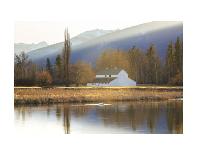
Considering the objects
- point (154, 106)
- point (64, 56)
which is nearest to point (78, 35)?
point (64, 56)

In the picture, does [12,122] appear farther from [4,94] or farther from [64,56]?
[64,56]

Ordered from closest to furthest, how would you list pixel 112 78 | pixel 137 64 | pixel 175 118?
pixel 175 118 < pixel 112 78 < pixel 137 64

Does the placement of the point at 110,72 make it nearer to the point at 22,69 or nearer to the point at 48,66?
the point at 48,66

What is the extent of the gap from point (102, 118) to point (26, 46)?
137cm

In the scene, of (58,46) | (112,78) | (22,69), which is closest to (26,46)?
(22,69)

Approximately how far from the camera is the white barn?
6922 mm

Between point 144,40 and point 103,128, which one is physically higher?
point 144,40

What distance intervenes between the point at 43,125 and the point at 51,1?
5.25ft

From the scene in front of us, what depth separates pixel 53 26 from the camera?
22.3 feet

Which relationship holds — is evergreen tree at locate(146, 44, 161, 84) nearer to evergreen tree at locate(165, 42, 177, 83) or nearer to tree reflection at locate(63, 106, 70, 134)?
evergreen tree at locate(165, 42, 177, 83)

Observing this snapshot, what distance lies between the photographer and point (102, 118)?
6832mm

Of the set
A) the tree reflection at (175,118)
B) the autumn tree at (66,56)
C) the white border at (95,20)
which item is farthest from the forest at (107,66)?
the tree reflection at (175,118)

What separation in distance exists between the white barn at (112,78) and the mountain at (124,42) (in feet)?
0.70

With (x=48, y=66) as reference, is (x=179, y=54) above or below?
above
